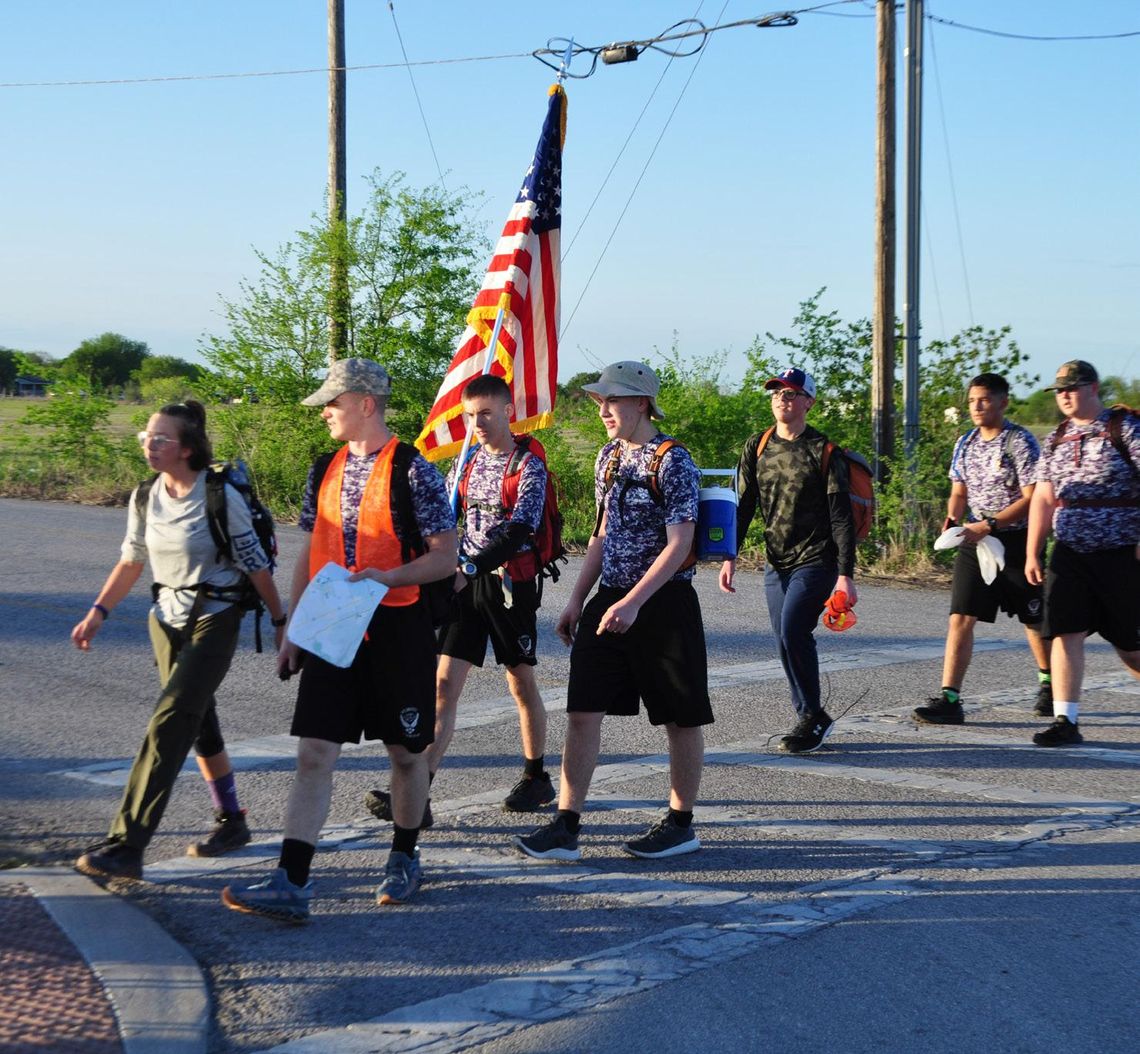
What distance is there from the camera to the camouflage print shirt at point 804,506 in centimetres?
743

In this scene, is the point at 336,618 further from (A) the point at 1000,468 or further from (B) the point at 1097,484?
(A) the point at 1000,468

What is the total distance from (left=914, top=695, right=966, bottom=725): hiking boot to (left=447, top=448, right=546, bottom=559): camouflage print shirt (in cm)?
302

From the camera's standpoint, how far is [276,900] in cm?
479

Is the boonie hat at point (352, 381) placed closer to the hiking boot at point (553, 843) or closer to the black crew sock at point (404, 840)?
the black crew sock at point (404, 840)

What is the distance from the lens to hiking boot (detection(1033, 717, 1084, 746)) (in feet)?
25.0

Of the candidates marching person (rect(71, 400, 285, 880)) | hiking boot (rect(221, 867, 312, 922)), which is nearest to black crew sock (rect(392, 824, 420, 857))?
hiking boot (rect(221, 867, 312, 922))

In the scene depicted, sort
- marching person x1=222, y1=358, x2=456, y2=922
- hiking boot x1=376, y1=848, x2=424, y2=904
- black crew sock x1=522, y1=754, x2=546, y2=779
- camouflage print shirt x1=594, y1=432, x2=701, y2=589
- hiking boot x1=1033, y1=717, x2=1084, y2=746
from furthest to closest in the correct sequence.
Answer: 1. hiking boot x1=1033, y1=717, x2=1084, y2=746
2. black crew sock x1=522, y1=754, x2=546, y2=779
3. camouflage print shirt x1=594, y1=432, x2=701, y2=589
4. hiking boot x1=376, y1=848, x2=424, y2=904
5. marching person x1=222, y1=358, x2=456, y2=922

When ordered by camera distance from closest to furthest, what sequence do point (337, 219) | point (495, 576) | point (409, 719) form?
1. point (409, 719)
2. point (495, 576)
3. point (337, 219)

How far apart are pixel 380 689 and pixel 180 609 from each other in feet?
3.20

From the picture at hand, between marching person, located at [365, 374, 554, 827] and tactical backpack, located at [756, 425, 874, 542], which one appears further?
tactical backpack, located at [756, 425, 874, 542]

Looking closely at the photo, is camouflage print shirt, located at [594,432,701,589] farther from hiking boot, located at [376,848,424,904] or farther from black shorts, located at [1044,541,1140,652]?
black shorts, located at [1044,541,1140,652]

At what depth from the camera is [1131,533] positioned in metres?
7.67

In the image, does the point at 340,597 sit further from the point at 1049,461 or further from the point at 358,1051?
the point at 1049,461

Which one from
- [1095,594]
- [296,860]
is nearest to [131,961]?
[296,860]
